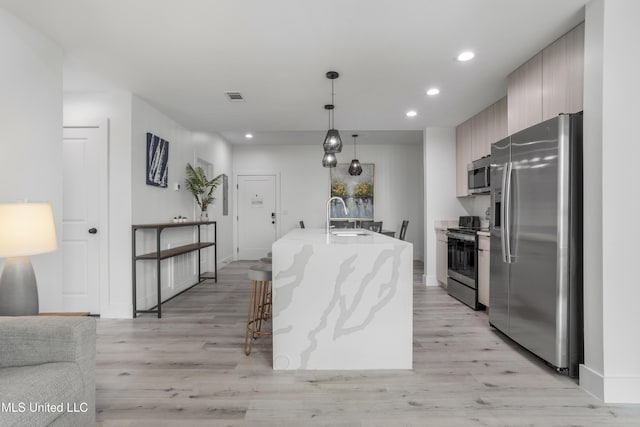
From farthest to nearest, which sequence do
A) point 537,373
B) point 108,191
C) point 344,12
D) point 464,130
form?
point 464,130 < point 108,191 < point 537,373 < point 344,12

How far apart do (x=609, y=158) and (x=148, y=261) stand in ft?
14.6

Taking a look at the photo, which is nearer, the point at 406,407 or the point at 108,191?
the point at 406,407

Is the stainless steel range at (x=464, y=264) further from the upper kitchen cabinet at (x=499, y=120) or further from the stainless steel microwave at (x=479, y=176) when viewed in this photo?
the upper kitchen cabinet at (x=499, y=120)

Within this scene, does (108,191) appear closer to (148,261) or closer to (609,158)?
(148,261)

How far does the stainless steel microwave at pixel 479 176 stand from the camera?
411 centimetres

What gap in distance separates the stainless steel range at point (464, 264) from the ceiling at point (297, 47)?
165cm

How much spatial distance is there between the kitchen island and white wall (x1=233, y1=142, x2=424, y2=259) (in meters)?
5.09

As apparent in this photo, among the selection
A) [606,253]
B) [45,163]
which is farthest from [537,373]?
[45,163]

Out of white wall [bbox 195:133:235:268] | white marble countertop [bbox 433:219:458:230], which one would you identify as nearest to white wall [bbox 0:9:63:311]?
white wall [bbox 195:133:235:268]

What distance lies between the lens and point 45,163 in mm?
2510

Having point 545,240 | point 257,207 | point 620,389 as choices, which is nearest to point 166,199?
point 257,207

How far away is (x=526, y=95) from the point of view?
2938 mm

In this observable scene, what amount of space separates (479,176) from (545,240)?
2104 mm

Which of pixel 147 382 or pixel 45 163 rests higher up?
Answer: pixel 45 163
